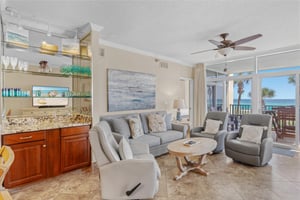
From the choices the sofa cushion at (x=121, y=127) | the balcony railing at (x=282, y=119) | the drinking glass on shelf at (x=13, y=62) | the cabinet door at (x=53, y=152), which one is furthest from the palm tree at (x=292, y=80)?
the drinking glass on shelf at (x=13, y=62)

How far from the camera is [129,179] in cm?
220

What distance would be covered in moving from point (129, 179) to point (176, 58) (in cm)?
459

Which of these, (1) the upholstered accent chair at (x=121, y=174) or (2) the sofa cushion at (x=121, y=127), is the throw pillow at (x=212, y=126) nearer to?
(2) the sofa cushion at (x=121, y=127)

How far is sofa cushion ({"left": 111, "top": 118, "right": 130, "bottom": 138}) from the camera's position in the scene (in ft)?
12.1

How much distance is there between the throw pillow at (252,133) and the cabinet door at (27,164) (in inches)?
152

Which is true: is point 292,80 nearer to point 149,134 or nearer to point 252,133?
point 252,133

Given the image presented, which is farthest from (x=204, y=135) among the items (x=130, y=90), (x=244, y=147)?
(x=130, y=90)

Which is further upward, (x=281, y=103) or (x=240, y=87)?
(x=240, y=87)

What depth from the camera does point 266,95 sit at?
508 centimetres

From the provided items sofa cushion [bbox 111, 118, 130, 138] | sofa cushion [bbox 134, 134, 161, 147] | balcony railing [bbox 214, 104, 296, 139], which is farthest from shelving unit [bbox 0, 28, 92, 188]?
balcony railing [bbox 214, 104, 296, 139]

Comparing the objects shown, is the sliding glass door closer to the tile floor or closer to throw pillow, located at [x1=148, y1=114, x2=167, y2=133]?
the tile floor

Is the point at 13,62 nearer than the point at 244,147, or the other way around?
the point at 13,62

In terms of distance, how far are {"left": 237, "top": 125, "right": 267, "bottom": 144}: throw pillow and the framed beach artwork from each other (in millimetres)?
2499

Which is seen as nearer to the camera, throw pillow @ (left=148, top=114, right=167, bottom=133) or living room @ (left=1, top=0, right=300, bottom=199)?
living room @ (left=1, top=0, right=300, bottom=199)
